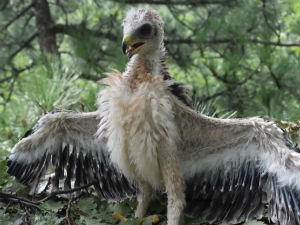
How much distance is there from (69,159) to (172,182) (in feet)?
1.84

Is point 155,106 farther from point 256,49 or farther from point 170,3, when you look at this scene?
point 170,3

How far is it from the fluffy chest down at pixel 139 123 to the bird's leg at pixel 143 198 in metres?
0.12

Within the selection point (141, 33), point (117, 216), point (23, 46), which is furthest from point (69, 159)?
point (23, 46)

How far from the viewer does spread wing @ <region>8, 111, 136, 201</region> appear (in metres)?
2.00

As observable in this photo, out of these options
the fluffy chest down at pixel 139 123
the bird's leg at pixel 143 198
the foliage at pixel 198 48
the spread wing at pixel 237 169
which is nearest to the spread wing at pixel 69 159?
the bird's leg at pixel 143 198

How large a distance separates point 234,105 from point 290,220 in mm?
2305

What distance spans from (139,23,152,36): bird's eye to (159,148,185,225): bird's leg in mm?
489

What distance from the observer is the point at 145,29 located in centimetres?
184

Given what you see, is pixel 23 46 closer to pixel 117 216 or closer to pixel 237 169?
pixel 117 216

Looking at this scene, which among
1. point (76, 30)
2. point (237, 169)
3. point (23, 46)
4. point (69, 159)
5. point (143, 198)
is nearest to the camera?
point (237, 169)

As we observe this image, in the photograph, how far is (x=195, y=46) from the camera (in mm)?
4246

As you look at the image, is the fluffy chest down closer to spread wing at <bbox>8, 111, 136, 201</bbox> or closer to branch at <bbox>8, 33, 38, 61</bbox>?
spread wing at <bbox>8, 111, 136, 201</bbox>

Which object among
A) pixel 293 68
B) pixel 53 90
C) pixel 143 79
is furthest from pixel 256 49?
pixel 143 79

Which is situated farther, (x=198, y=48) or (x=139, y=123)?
(x=198, y=48)
